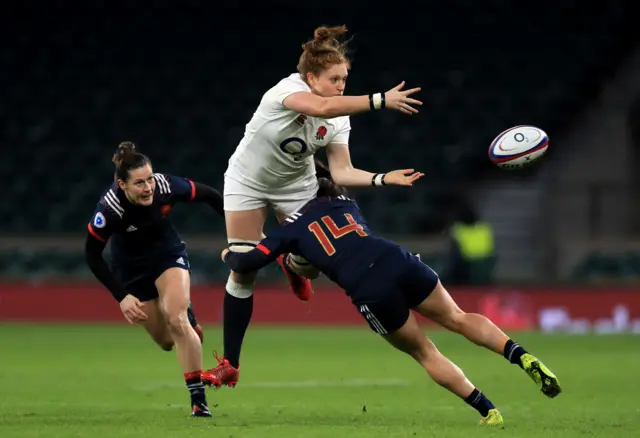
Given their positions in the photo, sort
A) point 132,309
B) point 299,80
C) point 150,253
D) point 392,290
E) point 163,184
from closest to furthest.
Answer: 1. point 392,290
2. point 299,80
3. point 132,309
4. point 163,184
5. point 150,253

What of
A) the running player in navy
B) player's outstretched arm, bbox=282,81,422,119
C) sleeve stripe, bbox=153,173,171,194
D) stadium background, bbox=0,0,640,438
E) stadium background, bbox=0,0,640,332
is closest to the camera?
player's outstretched arm, bbox=282,81,422,119

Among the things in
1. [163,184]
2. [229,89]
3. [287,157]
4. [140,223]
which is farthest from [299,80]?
[229,89]

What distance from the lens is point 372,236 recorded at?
7.47 metres

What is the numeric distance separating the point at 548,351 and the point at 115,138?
10.7 m

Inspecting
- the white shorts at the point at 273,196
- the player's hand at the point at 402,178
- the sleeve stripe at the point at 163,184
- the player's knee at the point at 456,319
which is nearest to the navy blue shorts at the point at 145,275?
the sleeve stripe at the point at 163,184

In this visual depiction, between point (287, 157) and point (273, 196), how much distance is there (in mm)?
341

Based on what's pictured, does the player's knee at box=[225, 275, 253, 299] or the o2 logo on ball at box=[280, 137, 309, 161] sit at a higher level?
the o2 logo on ball at box=[280, 137, 309, 161]

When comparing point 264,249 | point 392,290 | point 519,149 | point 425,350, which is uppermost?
point 519,149

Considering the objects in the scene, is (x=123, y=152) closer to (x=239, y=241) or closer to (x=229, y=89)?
(x=239, y=241)

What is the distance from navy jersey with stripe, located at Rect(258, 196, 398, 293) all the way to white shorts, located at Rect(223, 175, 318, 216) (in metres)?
0.93

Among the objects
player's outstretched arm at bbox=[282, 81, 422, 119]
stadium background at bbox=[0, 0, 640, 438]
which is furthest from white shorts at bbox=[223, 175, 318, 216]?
stadium background at bbox=[0, 0, 640, 438]

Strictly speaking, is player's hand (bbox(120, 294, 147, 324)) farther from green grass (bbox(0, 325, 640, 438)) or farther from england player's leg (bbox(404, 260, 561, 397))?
england player's leg (bbox(404, 260, 561, 397))

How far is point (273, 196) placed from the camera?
845cm

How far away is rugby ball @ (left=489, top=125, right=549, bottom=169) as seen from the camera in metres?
7.89
